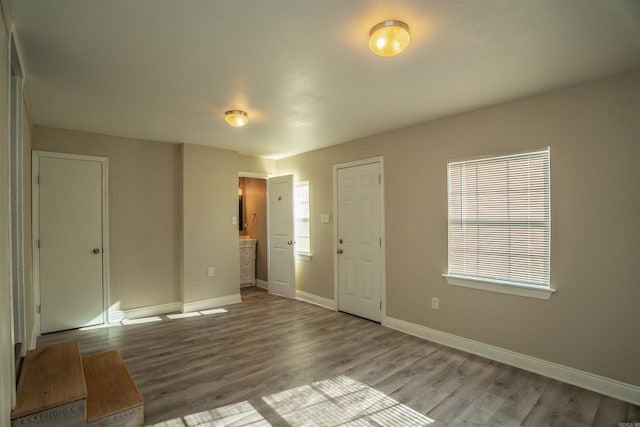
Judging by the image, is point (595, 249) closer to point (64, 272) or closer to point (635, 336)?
point (635, 336)

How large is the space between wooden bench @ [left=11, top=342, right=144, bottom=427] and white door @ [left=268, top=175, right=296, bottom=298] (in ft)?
11.0

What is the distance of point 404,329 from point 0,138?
3946mm

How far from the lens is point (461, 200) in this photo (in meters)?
3.46

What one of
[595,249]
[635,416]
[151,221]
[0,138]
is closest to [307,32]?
[0,138]

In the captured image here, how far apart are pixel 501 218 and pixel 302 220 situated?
3.19m

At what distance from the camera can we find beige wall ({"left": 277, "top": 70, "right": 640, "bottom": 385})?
2484 mm

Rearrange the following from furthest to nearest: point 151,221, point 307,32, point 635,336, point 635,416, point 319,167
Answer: point 319,167, point 151,221, point 635,336, point 635,416, point 307,32

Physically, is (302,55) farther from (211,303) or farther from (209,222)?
(211,303)

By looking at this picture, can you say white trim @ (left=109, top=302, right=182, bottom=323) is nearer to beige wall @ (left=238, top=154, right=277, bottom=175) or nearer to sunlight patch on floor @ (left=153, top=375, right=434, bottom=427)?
beige wall @ (left=238, top=154, right=277, bottom=175)

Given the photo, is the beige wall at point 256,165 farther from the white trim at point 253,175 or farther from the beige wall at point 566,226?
the beige wall at point 566,226

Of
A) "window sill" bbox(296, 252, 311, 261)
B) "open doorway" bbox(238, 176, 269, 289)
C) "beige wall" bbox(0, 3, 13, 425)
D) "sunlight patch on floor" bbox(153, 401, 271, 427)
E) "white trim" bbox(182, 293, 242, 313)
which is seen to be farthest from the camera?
"open doorway" bbox(238, 176, 269, 289)

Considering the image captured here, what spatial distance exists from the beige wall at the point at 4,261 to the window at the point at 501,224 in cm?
349

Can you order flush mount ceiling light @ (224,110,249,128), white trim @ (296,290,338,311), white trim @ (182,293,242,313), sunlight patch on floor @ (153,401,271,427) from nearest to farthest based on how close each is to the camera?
sunlight patch on floor @ (153,401,271,427) → flush mount ceiling light @ (224,110,249,128) → white trim @ (182,293,242,313) → white trim @ (296,290,338,311)

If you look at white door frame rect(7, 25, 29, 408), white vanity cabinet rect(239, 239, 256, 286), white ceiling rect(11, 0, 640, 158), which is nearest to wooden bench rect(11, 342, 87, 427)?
white door frame rect(7, 25, 29, 408)
